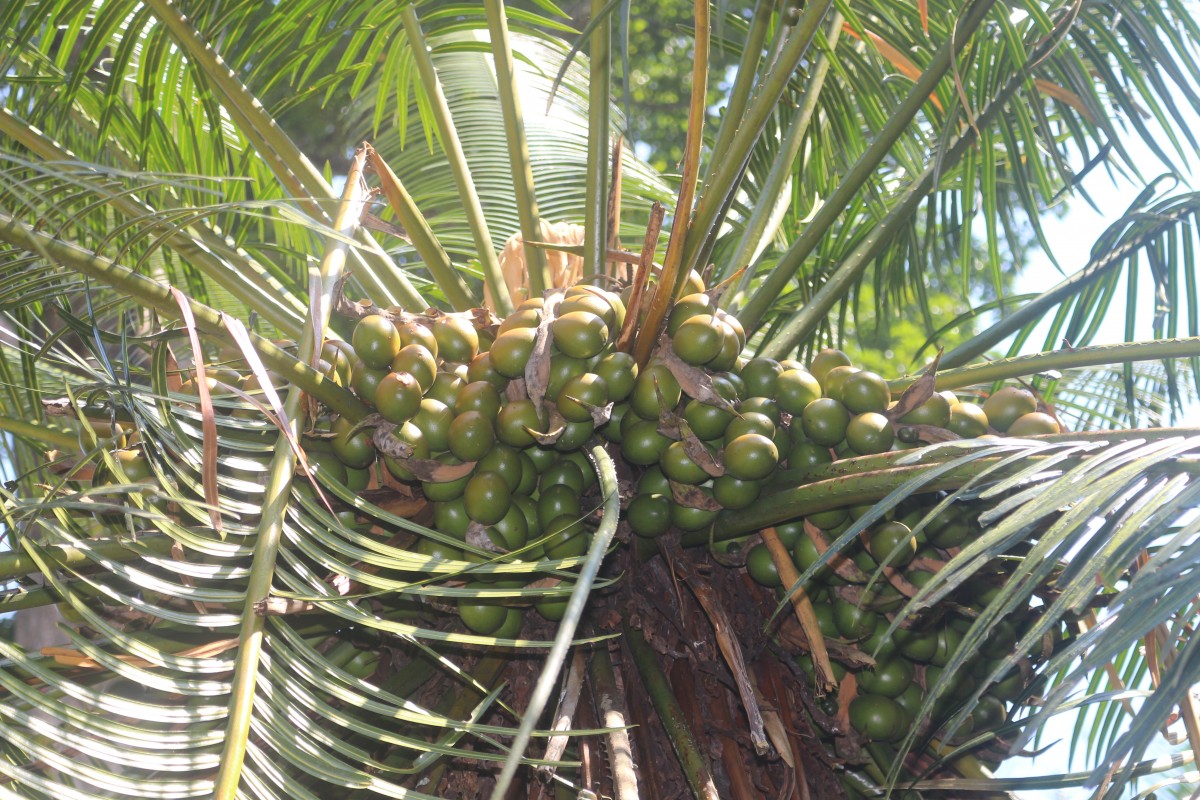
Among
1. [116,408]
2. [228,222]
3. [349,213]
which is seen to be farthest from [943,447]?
[228,222]

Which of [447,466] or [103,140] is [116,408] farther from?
[103,140]

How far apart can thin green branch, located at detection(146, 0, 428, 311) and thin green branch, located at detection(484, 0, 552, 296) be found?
0.23 m

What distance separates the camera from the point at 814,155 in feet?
9.29

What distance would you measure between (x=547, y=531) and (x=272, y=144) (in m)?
0.93

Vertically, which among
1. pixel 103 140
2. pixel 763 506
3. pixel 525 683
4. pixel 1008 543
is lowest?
pixel 525 683

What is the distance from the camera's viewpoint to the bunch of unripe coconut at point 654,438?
1475 mm

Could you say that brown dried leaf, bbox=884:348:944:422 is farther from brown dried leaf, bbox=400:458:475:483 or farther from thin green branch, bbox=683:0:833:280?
brown dried leaf, bbox=400:458:475:483

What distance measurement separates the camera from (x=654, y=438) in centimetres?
157

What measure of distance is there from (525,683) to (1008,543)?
73 cm

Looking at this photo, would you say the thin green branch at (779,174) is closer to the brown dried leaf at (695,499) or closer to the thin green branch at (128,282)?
the brown dried leaf at (695,499)

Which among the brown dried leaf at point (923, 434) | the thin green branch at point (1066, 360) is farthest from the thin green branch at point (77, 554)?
the thin green branch at point (1066, 360)

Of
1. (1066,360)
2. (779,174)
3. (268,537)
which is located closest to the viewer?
(268,537)

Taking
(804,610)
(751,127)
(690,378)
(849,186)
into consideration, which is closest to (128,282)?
(690,378)

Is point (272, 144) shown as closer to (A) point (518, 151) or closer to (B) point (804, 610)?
(A) point (518, 151)
